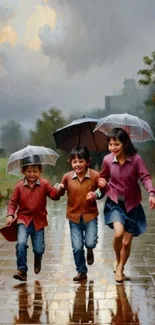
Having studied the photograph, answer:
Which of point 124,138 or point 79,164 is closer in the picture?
point 124,138

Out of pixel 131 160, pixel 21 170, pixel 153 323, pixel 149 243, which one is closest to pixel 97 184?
pixel 131 160

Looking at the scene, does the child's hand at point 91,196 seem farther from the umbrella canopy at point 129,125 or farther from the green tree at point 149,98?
the green tree at point 149,98

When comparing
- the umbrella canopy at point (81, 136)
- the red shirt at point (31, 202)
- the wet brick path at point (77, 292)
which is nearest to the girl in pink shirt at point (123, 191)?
the wet brick path at point (77, 292)

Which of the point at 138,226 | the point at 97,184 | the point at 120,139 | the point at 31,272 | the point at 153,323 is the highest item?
the point at 120,139

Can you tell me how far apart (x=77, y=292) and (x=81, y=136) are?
1.93 metres

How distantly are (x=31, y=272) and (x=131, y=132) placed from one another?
1971 millimetres

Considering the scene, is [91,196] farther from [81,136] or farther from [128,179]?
[81,136]

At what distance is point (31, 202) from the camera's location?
5.77m

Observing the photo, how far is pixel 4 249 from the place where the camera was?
7.80 meters

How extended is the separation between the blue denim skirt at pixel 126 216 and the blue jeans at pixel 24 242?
77 cm

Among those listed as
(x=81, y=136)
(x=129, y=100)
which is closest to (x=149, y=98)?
(x=129, y=100)

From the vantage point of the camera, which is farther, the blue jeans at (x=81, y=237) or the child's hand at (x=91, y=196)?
the blue jeans at (x=81, y=237)

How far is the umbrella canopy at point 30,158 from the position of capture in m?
5.63

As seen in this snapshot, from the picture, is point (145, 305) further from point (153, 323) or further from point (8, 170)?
point (8, 170)
